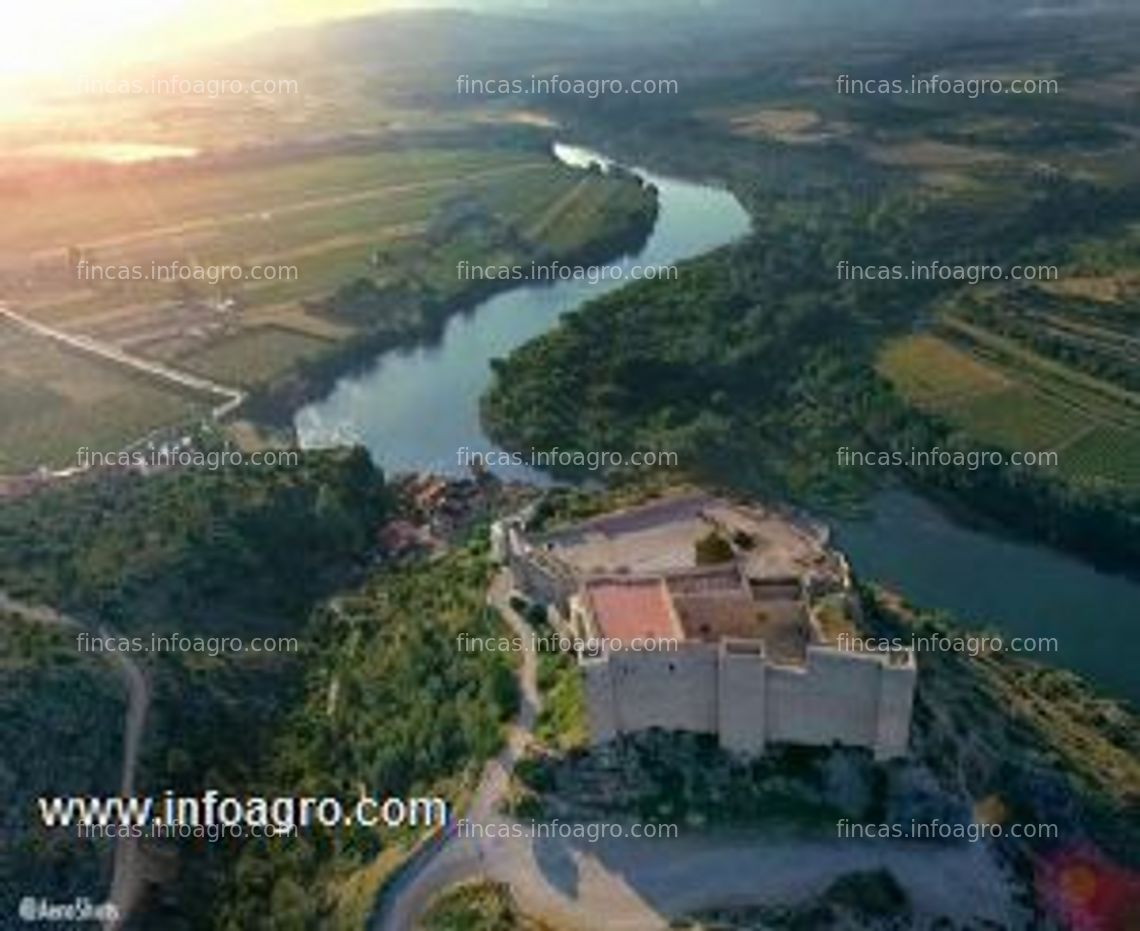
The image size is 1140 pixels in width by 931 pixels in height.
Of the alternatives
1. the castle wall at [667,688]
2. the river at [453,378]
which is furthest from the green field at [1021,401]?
the castle wall at [667,688]

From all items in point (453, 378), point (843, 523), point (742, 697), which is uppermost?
point (742, 697)

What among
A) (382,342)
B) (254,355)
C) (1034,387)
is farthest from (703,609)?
(382,342)

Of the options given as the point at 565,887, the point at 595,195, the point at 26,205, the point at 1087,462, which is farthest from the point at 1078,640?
the point at 26,205

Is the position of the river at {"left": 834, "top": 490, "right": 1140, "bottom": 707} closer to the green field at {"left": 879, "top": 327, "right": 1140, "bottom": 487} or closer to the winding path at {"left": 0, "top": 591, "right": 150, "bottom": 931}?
the green field at {"left": 879, "top": 327, "right": 1140, "bottom": 487}

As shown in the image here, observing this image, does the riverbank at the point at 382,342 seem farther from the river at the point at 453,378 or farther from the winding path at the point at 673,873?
the winding path at the point at 673,873

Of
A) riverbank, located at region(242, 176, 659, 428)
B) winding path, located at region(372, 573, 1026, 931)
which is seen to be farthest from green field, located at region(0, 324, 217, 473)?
winding path, located at region(372, 573, 1026, 931)

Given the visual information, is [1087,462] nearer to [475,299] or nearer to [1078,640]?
[1078,640]

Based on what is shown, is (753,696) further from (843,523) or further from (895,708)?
(843,523)
